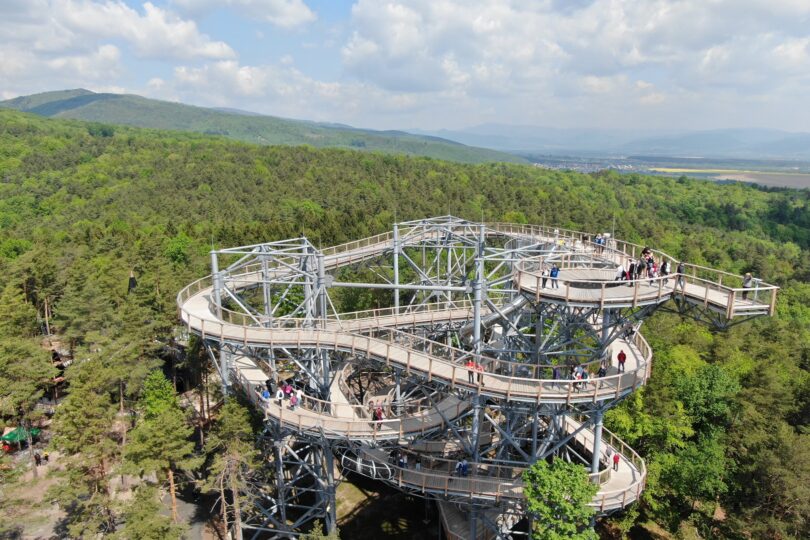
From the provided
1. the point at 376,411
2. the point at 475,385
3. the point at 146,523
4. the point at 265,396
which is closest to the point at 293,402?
the point at 265,396

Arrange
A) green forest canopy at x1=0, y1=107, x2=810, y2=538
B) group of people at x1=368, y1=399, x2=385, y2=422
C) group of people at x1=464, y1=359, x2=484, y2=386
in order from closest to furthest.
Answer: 1. group of people at x1=464, y1=359, x2=484, y2=386
2. group of people at x1=368, y1=399, x2=385, y2=422
3. green forest canopy at x1=0, y1=107, x2=810, y2=538

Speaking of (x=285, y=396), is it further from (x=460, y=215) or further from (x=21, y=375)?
(x=460, y=215)

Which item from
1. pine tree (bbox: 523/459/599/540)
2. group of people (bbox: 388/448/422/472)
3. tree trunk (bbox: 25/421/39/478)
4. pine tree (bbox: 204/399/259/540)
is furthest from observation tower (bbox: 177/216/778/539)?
tree trunk (bbox: 25/421/39/478)

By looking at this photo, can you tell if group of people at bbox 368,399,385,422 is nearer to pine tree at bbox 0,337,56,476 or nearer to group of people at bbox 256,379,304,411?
group of people at bbox 256,379,304,411

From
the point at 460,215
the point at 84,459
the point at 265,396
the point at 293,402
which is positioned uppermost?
the point at 460,215

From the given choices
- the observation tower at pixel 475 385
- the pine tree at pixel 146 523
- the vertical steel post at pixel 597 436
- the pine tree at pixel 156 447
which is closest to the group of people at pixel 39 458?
the observation tower at pixel 475 385

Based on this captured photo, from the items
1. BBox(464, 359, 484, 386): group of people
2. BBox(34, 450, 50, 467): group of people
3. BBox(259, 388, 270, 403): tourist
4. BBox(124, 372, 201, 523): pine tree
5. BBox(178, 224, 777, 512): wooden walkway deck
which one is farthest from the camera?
BBox(34, 450, 50, 467): group of people

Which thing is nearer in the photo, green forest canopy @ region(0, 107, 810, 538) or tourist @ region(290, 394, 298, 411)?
tourist @ region(290, 394, 298, 411)

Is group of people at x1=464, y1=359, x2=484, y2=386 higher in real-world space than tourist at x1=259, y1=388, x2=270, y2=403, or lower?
higher
